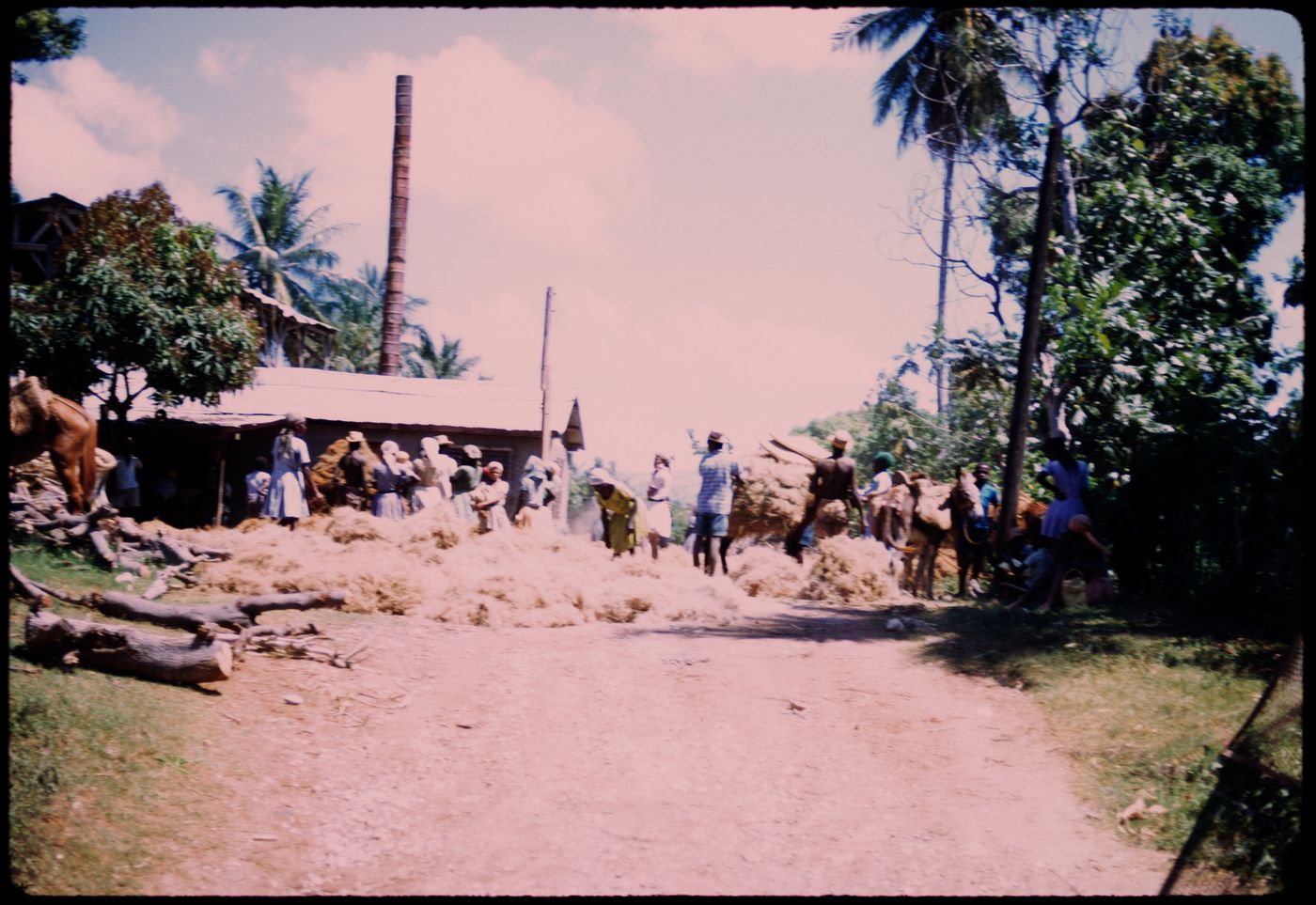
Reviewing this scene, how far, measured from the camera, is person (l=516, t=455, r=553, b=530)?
15398 millimetres

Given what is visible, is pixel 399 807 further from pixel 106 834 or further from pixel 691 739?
pixel 691 739

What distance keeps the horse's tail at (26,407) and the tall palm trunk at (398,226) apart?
13687 millimetres

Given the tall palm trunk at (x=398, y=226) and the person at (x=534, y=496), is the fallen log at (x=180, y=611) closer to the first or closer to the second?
the person at (x=534, y=496)

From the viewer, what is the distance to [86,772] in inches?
202

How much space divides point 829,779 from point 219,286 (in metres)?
14.2

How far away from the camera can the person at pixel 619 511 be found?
44.2 feet

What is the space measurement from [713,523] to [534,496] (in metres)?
3.86

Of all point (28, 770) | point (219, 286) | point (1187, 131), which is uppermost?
point (1187, 131)

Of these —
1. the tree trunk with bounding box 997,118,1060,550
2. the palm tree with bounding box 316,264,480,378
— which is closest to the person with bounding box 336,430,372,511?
the tree trunk with bounding box 997,118,1060,550

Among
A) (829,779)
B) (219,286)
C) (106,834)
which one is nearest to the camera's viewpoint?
(106,834)

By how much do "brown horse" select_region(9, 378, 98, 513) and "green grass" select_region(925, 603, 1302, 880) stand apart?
820cm

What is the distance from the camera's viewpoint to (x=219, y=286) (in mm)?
16688

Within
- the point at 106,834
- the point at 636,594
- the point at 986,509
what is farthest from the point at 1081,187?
the point at 106,834

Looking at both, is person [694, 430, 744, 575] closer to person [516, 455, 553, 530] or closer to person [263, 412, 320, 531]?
person [516, 455, 553, 530]
